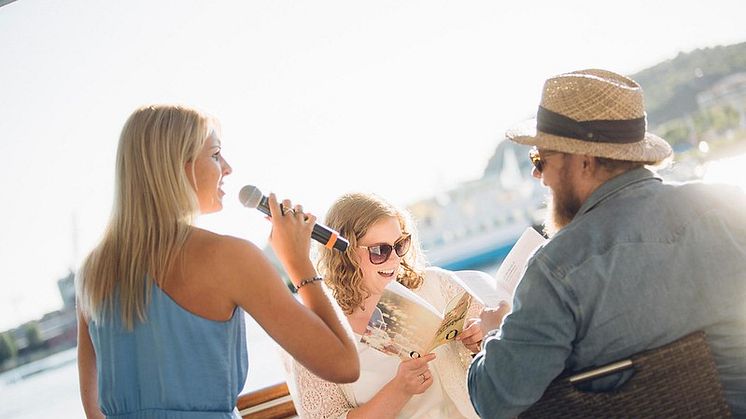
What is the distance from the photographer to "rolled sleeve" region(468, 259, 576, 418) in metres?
1.53

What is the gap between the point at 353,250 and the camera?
2469 mm

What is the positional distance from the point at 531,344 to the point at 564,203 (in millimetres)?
324

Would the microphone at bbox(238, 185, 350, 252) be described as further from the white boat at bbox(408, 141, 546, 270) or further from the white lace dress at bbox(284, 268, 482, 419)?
the white boat at bbox(408, 141, 546, 270)

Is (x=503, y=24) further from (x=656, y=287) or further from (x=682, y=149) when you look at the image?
(x=656, y=287)

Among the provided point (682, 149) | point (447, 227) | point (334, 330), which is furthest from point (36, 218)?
point (447, 227)

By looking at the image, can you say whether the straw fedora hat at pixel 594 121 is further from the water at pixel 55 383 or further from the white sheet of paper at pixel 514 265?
the water at pixel 55 383

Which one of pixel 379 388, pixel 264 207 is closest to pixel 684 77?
pixel 379 388

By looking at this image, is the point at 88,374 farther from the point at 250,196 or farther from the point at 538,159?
the point at 538,159

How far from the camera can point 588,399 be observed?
1.54 m

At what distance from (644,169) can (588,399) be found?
1.57 feet

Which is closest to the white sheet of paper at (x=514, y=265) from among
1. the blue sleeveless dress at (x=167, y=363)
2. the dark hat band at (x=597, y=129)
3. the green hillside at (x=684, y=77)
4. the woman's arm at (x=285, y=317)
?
the dark hat band at (x=597, y=129)

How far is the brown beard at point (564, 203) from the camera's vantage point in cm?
168

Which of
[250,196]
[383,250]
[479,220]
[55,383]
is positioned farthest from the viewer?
[479,220]

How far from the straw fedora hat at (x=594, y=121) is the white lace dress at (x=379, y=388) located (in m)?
0.83
